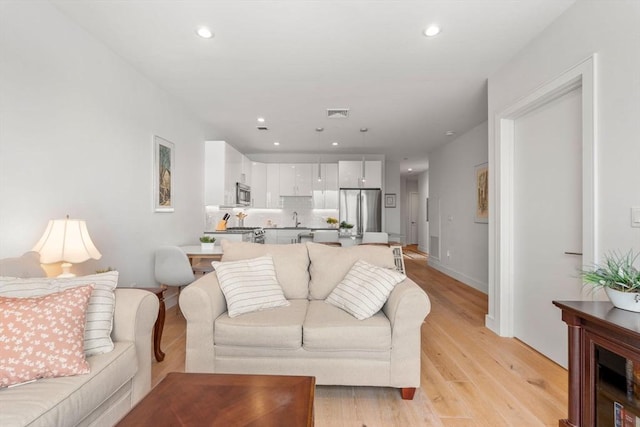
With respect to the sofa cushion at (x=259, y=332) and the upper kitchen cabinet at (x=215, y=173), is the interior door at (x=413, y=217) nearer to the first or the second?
the upper kitchen cabinet at (x=215, y=173)

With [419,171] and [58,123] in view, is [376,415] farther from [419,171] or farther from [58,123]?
[419,171]

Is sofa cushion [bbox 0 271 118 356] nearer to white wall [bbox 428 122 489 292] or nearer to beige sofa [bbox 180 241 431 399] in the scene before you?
beige sofa [bbox 180 241 431 399]

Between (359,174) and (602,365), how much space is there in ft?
18.5

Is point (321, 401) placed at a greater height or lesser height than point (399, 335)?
lesser

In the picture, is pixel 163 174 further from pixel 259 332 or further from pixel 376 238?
pixel 376 238

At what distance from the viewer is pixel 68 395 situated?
1188 millimetres

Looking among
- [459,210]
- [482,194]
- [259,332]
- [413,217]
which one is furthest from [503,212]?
[413,217]

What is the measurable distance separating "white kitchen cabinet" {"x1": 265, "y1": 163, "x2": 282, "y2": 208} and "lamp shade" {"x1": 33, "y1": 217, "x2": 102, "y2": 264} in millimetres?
5022

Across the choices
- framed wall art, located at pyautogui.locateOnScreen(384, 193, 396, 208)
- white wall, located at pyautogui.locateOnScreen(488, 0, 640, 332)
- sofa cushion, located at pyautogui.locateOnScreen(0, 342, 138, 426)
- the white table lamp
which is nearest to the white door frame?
white wall, located at pyautogui.locateOnScreen(488, 0, 640, 332)

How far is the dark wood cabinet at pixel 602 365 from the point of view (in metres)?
1.28

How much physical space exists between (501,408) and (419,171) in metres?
8.98

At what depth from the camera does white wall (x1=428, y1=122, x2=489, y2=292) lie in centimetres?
501

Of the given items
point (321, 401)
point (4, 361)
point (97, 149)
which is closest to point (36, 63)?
point (97, 149)

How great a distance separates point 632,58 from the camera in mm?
1745
